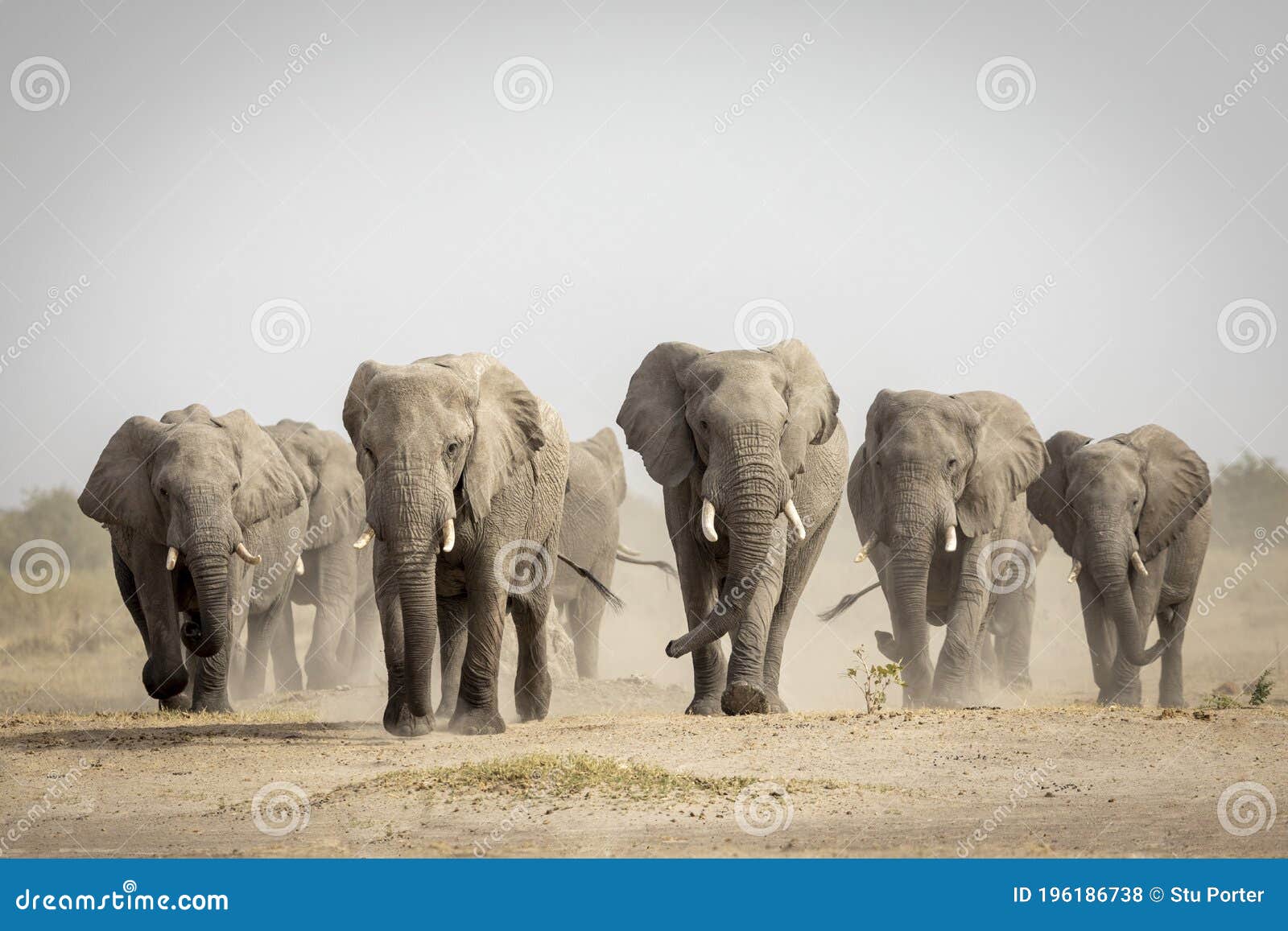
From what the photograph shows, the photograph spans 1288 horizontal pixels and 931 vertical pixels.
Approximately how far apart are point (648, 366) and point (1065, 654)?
20.7m

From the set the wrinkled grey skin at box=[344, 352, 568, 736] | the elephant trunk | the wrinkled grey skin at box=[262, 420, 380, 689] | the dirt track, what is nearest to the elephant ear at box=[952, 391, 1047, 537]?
the elephant trunk

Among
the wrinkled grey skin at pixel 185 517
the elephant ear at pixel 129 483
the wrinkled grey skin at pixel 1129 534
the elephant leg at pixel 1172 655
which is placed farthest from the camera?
the elephant leg at pixel 1172 655

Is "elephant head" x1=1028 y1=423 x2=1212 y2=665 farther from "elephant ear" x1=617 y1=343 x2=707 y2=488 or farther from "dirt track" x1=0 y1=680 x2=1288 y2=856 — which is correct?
"elephant ear" x1=617 y1=343 x2=707 y2=488

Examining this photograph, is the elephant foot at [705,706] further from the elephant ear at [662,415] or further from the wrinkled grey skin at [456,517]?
the elephant ear at [662,415]

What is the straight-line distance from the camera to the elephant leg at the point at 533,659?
1513 cm

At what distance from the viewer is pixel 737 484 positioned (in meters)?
14.2

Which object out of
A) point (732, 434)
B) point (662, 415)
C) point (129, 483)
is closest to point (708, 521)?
point (732, 434)

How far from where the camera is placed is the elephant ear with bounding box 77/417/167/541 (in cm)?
1634

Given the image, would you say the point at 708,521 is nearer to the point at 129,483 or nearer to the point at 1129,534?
the point at 129,483

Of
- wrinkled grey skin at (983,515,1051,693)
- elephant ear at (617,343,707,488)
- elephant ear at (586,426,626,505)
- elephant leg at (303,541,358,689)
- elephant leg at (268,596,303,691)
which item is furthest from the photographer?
elephant ear at (586,426,626,505)

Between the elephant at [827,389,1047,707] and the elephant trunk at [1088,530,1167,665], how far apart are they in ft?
3.78

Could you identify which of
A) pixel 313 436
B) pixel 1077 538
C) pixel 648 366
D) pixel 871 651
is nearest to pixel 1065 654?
pixel 871 651

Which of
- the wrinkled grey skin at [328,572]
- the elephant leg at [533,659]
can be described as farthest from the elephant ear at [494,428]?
the wrinkled grey skin at [328,572]

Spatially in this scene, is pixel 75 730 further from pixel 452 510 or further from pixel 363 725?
pixel 452 510
